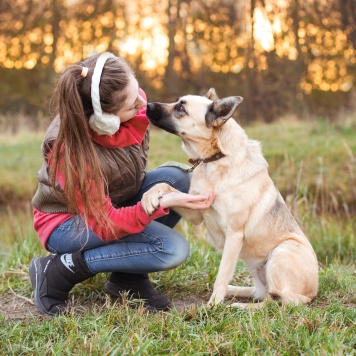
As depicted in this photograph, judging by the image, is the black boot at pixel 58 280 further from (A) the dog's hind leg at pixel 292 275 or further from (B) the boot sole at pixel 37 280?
(A) the dog's hind leg at pixel 292 275

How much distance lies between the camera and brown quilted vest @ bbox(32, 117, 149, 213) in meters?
3.28

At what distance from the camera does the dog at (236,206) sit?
329 centimetres

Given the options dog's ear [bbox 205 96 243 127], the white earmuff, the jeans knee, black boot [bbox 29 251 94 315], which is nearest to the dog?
dog's ear [bbox 205 96 243 127]

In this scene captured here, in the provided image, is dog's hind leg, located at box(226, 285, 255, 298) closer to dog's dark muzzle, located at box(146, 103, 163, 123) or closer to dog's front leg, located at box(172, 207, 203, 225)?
dog's front leg, located at box(172, 207, 203, 225)

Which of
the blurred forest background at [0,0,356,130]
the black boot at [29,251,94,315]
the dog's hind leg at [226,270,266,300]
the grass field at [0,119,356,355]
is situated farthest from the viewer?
the blurred forest background at [0,0,356,130]

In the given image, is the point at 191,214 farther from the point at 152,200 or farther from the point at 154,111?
the point at 154,111

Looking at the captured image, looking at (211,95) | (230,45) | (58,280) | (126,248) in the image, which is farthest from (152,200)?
(230,45)

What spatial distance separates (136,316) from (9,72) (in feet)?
45.5

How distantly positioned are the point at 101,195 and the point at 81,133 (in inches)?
14.5

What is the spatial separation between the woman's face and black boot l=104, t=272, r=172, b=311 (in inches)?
40.7

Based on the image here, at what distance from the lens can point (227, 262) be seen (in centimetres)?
330

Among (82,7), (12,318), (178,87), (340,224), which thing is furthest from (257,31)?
(12,318)

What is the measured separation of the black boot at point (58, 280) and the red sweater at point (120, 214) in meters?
0.19

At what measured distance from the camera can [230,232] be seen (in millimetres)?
3311
